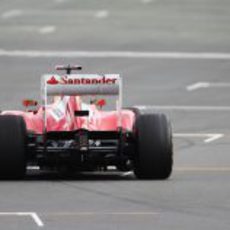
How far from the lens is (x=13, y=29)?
44.4 meters

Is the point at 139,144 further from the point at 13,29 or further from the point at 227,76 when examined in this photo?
the point at 13,29

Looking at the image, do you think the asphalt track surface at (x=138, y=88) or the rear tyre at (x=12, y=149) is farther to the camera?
the rear tyre at (x=12, y=149)

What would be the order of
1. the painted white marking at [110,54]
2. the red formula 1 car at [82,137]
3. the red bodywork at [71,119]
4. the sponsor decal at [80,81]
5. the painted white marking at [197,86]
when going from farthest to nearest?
1. the painted white marking at [110,54]
2. the painted white marking at [197,86]
3. the sponsor decal at [80,81]
4. the red bodywork at [71,119]
5. the red formula 1 car at [82,137]

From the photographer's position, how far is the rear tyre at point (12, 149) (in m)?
18.8

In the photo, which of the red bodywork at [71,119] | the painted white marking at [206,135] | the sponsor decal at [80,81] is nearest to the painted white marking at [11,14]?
the painted white marking at [206,135]

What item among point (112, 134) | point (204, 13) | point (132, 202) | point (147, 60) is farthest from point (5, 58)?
point (132, 202)

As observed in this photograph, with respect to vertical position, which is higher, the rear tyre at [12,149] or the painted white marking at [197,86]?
the rear tyre at [12,149]

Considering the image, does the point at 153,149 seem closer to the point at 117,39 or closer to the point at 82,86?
the point at 82,86

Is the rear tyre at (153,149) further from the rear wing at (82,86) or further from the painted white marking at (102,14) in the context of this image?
the painted white marking at (102,14)

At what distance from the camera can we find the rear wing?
19.5 m

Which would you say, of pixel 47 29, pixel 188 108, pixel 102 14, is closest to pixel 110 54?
pixel 47 29

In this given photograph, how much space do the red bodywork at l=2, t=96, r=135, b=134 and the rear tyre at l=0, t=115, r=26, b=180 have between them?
1.71 feet

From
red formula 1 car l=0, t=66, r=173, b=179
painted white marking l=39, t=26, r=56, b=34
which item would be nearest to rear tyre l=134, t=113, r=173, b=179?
red formula 1 car l=0, t=66, r=173, b=179

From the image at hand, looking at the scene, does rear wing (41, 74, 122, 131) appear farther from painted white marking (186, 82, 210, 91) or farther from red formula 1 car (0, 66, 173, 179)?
painted white marking (186, 82, 210, 91)
